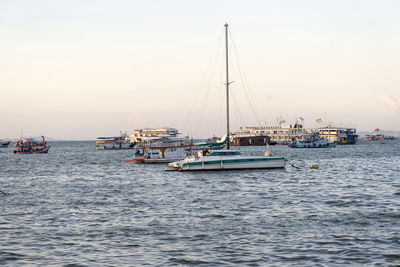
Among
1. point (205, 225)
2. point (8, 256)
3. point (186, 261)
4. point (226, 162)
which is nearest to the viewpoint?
point (186, 261)

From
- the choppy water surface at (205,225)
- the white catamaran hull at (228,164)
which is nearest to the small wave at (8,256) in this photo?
the choppy water surface at (205,225)

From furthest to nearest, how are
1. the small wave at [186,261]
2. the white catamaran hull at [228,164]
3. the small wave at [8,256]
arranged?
the white catamaran hull at [228,164] → the small wave at [8,256] → the small wave at [186,261]

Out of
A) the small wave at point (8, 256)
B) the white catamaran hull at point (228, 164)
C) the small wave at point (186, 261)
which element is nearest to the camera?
the small wave at point (186, 261)

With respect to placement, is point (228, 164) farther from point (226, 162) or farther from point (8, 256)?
point (8, 256)

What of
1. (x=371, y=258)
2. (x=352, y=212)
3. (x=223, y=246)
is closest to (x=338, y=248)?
(x=371, y=258)

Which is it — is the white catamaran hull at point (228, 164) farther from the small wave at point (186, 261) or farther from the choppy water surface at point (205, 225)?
the small wave at point (186, 261)

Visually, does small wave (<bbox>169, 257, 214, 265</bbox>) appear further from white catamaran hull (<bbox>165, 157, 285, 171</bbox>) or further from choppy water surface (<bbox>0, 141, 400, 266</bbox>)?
white catamaran hull (<bbox>165, 157, 285, 171</bbox>)

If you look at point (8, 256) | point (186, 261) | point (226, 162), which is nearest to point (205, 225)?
point (186, 261)

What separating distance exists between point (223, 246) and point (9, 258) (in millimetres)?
8876

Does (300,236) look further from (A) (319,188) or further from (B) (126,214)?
(A) (319,188)

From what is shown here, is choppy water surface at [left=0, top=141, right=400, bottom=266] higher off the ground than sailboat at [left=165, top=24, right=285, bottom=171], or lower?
lower

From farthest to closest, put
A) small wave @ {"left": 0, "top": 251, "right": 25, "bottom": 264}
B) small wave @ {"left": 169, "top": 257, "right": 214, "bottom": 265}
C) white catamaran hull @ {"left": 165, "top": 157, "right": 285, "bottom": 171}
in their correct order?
white catamaran hull @ {"left": 165, "top": 157, "right": 285, "bottom": 171}
small wave @ {"left": 0, "top": 251, "right": 25, "bottom": 264}
small wave @ {"left": 169, "top": 257, "right": 214, "bottom": 265}

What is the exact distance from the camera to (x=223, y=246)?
2084cm

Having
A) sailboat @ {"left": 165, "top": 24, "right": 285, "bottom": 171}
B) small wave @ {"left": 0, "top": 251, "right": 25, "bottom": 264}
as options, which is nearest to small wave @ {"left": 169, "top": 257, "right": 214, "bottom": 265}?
small wave @ {"left": 0, "top": 251, "right": 25, "bottom": 264}
